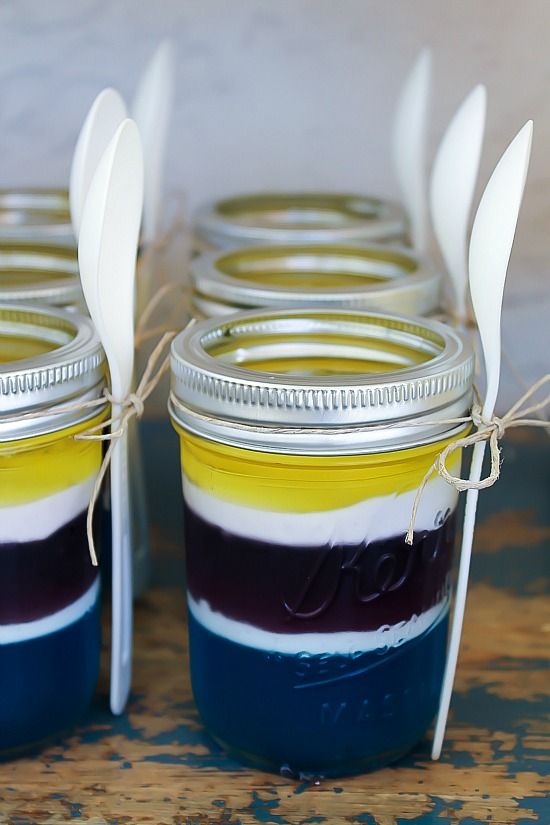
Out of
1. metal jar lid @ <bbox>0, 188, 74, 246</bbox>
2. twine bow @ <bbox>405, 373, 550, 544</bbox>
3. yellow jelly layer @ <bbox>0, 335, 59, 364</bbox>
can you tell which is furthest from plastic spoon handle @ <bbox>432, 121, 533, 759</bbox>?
metal jar lid @ <bbox>0, 188, 74, 246</bbox>

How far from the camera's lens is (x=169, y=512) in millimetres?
774

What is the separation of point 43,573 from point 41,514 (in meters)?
0.03

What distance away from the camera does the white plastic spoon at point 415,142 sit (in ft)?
2.31

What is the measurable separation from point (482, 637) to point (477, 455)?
0.18 m

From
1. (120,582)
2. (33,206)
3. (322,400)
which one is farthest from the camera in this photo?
(33,206)

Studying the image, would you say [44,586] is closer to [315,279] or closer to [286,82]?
[315,279]

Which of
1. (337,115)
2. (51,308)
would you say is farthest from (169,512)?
(337,115)

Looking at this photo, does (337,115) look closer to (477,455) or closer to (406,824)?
(477,455)

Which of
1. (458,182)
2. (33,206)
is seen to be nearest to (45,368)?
(458,182)

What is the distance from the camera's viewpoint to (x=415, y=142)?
706 millimetres

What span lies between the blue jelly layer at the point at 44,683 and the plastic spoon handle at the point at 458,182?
0.29 m

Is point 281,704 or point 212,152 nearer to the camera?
point 281,704

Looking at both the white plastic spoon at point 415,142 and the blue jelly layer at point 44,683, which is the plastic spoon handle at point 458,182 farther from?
the blue jelly layer at point 44,683

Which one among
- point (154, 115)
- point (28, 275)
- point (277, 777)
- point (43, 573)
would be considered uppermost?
point (154, 115)
